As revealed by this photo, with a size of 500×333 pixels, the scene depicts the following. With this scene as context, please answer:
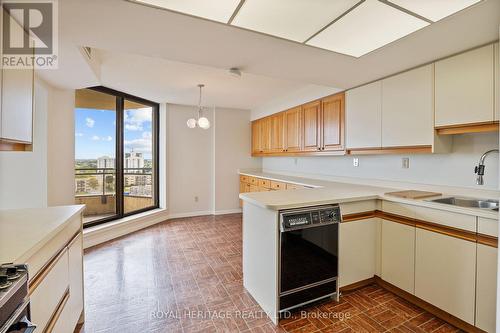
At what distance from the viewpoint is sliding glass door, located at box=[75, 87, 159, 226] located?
11.8ft

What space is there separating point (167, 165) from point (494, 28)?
489 centimetres

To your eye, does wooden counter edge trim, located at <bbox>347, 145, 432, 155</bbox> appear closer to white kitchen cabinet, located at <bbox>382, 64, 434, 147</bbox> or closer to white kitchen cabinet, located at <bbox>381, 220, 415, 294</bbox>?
white kitchen cabinet, located at <bbox>382, 64, 434, 147</bbox>

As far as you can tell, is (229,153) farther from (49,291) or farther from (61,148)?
(49,291)

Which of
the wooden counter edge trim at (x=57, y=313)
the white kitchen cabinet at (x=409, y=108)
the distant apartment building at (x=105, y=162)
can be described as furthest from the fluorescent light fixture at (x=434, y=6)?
the distant apartment building at (x=105, y=162)

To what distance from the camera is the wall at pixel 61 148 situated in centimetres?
289

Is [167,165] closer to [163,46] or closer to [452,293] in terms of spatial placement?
[163,46]

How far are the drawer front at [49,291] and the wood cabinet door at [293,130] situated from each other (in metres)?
3.31

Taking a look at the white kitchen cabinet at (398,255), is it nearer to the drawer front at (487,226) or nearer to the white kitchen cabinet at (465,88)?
the drawer front at (487,226)

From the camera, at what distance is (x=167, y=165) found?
16.2 ft

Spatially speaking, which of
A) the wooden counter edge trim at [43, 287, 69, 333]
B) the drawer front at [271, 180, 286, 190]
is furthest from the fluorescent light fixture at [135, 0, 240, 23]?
the drawer front at [271, 180, 286, 190]

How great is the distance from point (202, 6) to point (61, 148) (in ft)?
9.28

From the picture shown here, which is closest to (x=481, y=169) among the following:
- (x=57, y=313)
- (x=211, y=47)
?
(x=211, y=47)

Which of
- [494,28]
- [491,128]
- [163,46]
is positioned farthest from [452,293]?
[163,46]

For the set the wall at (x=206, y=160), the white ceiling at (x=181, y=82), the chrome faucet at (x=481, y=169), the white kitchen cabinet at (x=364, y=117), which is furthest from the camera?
the wall at (x=206, y=160)
